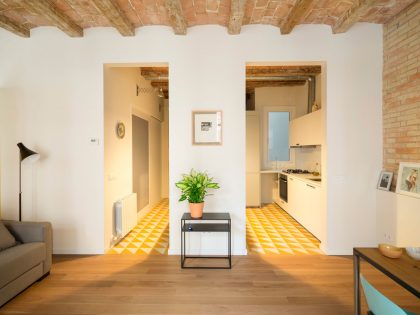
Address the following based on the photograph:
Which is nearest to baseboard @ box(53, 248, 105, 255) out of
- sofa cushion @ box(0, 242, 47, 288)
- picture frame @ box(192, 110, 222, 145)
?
sofa cushion @ box(0, 242, 47, 288)

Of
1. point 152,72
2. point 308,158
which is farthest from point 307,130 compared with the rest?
point 152,72

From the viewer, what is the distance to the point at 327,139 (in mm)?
3471

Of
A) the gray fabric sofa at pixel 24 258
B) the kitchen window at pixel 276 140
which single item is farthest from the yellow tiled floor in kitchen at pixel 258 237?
the kitchen window at pixel 276 140

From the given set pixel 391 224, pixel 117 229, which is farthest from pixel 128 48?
pixel 391 224

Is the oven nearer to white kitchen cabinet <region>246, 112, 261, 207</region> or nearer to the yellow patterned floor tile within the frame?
white kitchen cabinet <region>246, 112, 261, 207</region>

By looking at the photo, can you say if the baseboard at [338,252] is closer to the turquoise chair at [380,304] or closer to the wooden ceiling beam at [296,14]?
the turquoise chair at [380,304]

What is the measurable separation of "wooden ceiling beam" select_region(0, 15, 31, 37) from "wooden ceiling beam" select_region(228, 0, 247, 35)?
2.70 meters

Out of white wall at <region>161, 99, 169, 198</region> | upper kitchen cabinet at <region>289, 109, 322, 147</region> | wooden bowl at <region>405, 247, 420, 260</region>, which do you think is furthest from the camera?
white wall at <region>161, 99, 169, 198</region>

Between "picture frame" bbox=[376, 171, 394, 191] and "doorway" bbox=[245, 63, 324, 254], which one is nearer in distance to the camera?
"picture frame" bbox=[376, 171, 394, 191]

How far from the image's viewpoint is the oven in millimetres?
5733

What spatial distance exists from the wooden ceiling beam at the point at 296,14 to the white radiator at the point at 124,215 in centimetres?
333

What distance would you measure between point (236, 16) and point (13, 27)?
9.17 feet

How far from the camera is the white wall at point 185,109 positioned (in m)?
3.45

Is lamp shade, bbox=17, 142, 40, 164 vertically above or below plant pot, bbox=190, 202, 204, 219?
above
